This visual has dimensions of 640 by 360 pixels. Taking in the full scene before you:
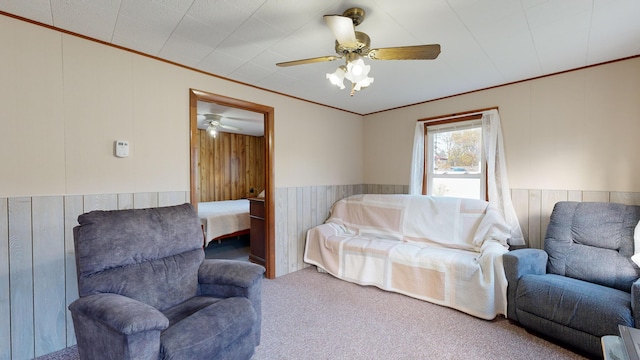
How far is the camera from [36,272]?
193 centimetres

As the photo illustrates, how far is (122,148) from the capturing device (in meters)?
2.26

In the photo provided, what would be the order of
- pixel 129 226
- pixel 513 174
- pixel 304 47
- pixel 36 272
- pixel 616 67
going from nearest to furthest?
pixel 129 226, pixel 36 272, pixel 304 47, pixel 616 67, pixel 513 174

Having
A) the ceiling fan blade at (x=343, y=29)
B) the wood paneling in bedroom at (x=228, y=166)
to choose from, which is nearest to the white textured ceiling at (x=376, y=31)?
the ceiling fan blade at (x=343, y=29)

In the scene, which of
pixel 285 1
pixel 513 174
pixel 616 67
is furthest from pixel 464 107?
pixel 285 1

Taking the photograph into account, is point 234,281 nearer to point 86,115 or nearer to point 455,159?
point 86,115

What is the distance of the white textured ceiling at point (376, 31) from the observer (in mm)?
1695

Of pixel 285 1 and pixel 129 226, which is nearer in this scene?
pixel 285 1

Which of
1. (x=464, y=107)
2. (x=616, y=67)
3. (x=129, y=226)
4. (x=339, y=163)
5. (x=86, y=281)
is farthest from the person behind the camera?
(x=339, y=163)

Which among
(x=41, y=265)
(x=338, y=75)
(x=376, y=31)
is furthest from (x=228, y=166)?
(x=376, y=31)

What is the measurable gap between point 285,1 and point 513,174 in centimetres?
299

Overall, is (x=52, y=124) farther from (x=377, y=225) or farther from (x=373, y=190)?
(x=373, y=190)

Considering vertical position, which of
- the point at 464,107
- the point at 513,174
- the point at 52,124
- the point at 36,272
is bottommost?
the point at 36,272

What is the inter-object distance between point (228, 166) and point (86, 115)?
4.47m

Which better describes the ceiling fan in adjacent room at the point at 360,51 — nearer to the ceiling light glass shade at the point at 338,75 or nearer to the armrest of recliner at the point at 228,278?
the ceiling light glass shade at the point at 338,75
